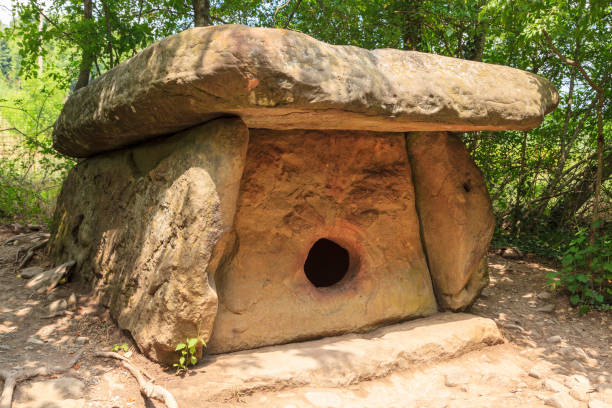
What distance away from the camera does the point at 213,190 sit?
2.87 m

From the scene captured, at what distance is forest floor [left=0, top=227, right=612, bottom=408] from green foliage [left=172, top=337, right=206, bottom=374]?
77mm

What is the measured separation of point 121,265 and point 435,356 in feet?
8.24

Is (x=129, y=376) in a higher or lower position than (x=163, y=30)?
lower

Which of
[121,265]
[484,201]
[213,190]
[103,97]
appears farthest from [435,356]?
[103,97]

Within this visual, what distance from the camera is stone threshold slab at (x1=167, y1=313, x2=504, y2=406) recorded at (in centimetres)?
272

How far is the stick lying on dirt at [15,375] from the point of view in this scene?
7.52 feet

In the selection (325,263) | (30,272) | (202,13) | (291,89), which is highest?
(202,13)

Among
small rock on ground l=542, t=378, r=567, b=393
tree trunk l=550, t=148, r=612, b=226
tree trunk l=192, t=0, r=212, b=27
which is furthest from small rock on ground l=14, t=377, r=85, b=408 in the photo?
tree trunk l=550, t=148, r=612, b=226

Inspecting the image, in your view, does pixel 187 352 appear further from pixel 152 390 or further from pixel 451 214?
pixel 451 214

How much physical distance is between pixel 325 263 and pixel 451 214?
155 centimetres

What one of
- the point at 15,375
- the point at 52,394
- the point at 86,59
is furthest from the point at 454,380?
the point at 86,59

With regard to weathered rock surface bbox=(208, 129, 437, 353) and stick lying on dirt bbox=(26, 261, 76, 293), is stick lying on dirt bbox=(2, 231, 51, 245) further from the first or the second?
weathered rock surface bbox=(208, 129, 437, 353)

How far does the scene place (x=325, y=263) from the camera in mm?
4930

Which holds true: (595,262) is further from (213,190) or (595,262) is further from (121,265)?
(121,265)
